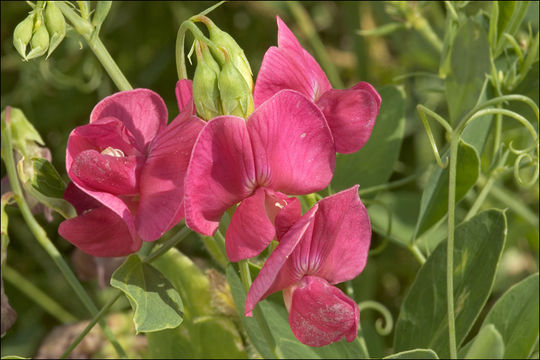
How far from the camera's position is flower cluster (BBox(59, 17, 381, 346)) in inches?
25.1

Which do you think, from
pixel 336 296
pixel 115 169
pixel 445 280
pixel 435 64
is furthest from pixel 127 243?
pixel 435 64

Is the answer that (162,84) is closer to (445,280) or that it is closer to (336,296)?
(445,280)

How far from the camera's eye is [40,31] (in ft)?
2.34

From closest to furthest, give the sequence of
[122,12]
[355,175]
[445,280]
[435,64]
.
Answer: [445,280] < [355,175] < [435,64] < [122,12]

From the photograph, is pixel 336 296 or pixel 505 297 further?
pixel 505 297

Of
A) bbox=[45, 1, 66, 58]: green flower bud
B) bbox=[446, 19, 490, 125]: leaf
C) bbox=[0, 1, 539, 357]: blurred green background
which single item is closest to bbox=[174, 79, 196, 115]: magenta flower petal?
bbox=[45, 1, 66, 58]: green flower bud

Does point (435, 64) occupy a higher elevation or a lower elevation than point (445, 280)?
lower

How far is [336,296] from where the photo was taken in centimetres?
67

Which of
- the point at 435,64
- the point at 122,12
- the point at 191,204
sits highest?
the point at 191,204

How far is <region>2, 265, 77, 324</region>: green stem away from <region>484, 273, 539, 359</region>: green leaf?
2.29 ft

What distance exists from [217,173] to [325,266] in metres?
0.11

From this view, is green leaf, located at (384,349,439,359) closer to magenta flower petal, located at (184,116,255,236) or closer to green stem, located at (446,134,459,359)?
green stem, located at (446,134,459,359)

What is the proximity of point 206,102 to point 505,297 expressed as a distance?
0.37 meters

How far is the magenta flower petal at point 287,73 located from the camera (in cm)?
69
